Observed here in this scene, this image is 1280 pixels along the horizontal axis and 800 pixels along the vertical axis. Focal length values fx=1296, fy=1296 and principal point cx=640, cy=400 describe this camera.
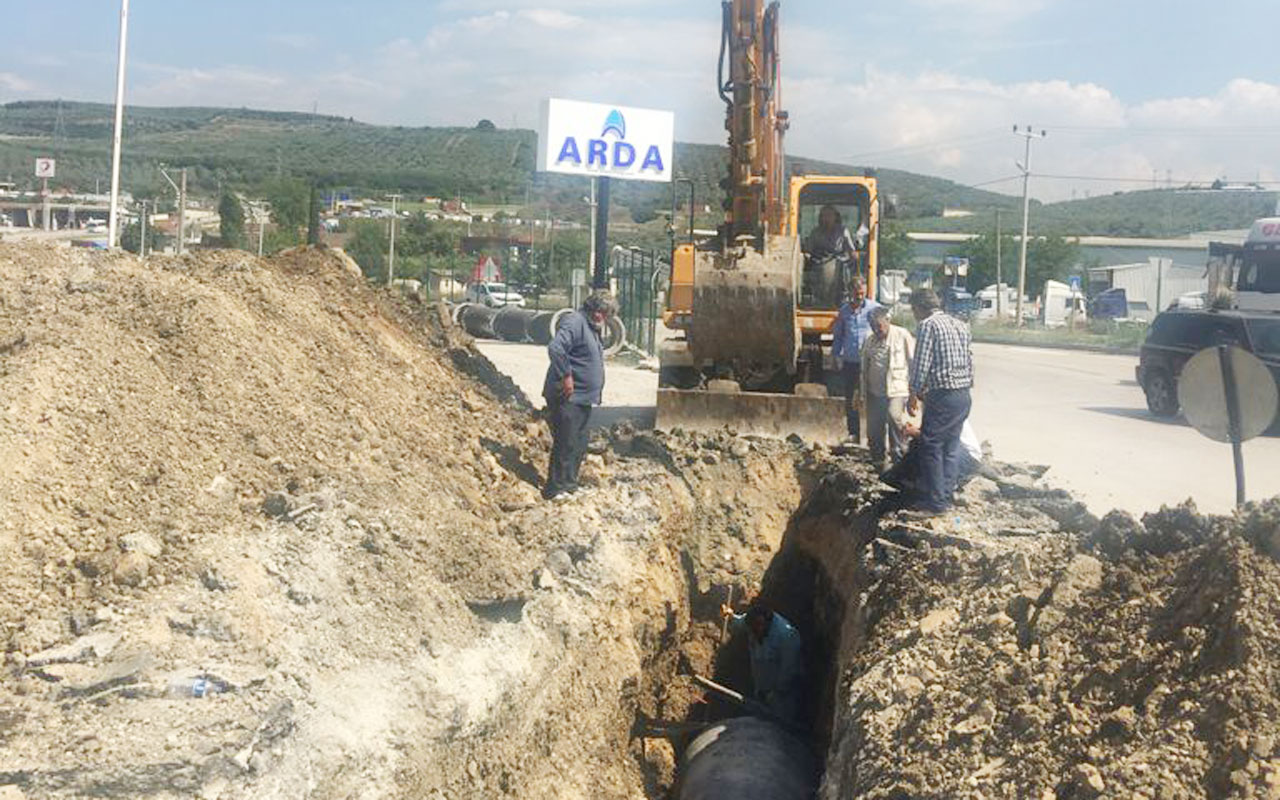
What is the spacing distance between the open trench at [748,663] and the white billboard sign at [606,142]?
1336cm

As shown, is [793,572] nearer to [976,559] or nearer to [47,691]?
[976,559]

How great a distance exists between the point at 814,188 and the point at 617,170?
1042cm

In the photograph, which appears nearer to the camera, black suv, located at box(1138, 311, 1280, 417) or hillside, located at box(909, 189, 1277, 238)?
black suv, located at box(1138, 311, 1280, 417)

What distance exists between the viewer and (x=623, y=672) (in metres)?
8.47

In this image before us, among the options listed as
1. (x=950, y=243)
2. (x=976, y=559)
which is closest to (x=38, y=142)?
(x=950, y=243)

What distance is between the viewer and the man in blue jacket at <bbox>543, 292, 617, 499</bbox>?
9461 millimetres

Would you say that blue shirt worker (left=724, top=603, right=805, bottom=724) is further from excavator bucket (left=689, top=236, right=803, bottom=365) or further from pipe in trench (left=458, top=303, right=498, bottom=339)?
pipe in trench (left=458, top=303, right=498, bottom=339)

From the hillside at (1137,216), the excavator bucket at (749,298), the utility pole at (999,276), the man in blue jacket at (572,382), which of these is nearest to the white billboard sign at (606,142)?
the excavator bucket at (749,298)

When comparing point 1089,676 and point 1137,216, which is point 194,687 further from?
point 1137,216

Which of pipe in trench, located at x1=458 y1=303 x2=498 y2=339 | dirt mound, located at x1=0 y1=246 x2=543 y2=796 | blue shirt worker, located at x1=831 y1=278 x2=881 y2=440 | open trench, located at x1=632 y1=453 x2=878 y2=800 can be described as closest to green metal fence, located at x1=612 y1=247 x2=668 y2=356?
pipe in trench, located at x1=458 y1=303 x2=498 y2=339

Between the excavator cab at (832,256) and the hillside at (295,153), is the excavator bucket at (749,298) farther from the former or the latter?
the hillside at (295,153)

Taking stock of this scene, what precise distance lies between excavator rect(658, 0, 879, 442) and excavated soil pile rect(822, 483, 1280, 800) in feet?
18.3

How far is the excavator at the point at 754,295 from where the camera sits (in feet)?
40.7

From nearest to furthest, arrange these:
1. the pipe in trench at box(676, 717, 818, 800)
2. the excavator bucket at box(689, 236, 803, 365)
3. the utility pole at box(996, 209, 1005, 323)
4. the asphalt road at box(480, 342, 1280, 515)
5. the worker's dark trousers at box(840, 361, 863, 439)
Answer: the pipe in trench at box(676, 717, 818, 800)
the worker's dark trousers at box(840, 361, 863, 439)
the excavator bucket at box(689, 236, 803, 365)
the asphalt road at box(480, 342, 1280, 515)
the utility pole at box(996, 209, 1005, 323)
